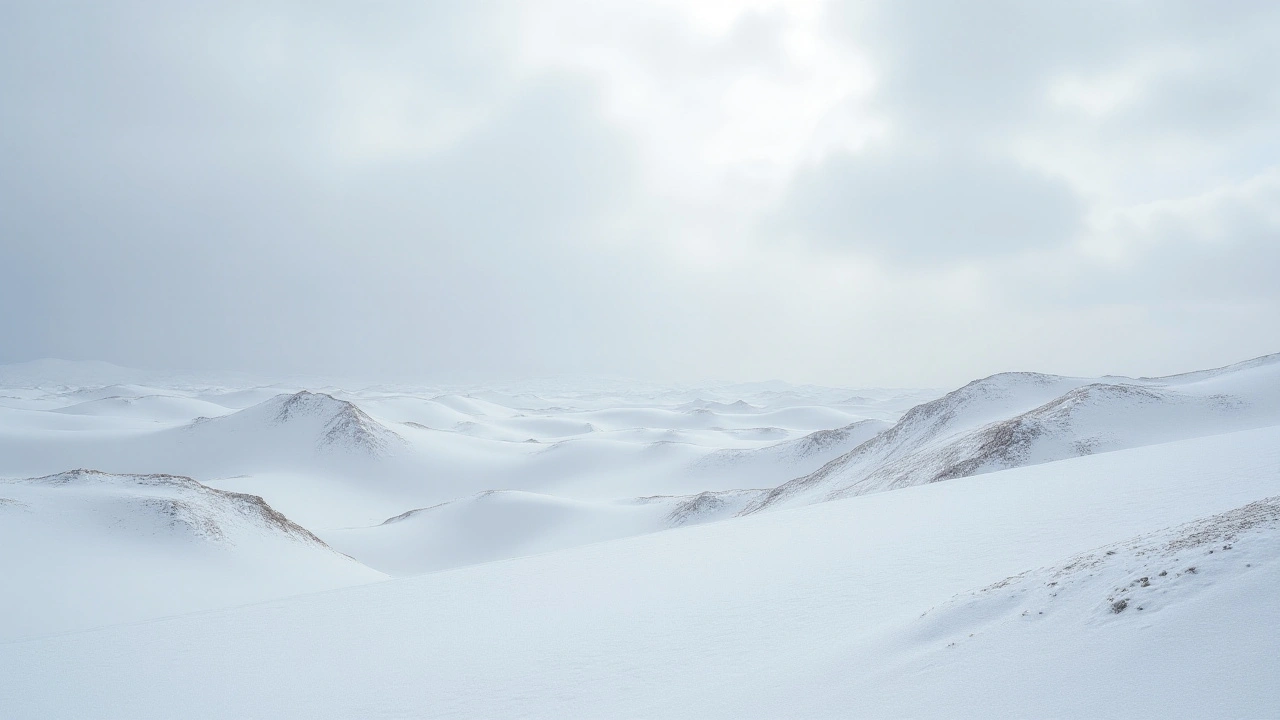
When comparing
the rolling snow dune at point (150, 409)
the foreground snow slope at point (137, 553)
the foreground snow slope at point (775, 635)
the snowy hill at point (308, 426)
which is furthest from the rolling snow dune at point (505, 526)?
the rolling snow dune at point (150, 409)

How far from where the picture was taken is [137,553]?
18.9 metres

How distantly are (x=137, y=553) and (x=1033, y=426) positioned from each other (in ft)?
104

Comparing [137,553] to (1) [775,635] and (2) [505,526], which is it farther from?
(1) [775,635]

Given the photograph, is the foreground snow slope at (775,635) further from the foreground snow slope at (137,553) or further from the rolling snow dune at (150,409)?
the rolling snow dune at (150,409)

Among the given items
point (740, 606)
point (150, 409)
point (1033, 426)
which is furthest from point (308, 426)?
point (740, 606)

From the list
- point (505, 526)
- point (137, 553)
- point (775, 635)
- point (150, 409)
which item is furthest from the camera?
point (150, 409)

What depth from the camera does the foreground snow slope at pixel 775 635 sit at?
147 inches

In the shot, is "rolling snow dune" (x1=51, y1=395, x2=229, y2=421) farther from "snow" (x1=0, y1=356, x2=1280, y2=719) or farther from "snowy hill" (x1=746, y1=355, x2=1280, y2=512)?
"snowy hill" (x1=746, y1=355, x2=1280, y2=512)

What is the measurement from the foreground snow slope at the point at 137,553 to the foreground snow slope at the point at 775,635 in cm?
885

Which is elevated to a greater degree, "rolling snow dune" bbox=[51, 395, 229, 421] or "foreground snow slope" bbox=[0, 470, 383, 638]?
"rolling snow dune" bbox=[51, 395, 229, 421]

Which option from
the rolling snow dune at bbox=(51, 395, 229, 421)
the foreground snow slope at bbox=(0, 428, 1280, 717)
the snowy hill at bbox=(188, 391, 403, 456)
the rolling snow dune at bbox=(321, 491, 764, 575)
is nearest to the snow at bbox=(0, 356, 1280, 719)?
the foreground snow slope at bbox=(0, 428, 1280, 717)

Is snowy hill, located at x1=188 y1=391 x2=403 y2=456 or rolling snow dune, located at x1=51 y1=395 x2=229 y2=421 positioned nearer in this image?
snowy hill, located at x1=188 y1=391 x2=403 y2=456

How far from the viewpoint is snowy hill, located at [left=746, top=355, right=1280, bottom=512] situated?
2316 cm

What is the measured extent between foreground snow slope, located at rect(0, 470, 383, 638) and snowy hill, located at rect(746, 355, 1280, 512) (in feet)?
75.9
